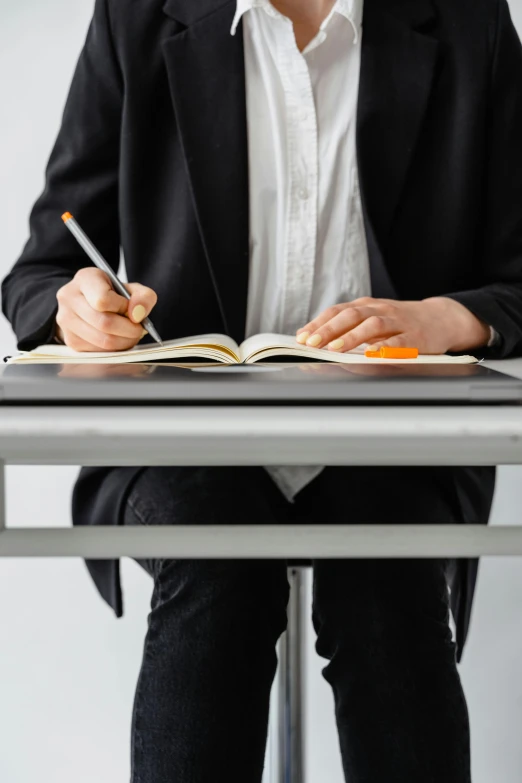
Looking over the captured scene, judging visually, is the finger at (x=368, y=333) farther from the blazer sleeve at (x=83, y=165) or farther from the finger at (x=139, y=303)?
the blazer sleeve at (x=83, y=165)

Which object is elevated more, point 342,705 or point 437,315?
point 437,315

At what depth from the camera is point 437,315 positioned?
76 cm

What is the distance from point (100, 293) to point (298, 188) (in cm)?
38

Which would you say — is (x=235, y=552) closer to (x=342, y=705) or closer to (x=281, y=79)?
(x=342, y=705)

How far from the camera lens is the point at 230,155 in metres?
0.97

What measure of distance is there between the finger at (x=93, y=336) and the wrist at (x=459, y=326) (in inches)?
10.4

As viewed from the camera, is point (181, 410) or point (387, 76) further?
point (387, 76)

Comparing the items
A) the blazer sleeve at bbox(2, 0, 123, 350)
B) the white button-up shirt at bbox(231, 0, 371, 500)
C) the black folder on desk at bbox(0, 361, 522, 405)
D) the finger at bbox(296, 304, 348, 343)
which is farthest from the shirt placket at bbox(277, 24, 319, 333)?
the black folder on desk at bbox(0, 361, 522, 405)

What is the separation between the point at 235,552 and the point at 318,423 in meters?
0.20

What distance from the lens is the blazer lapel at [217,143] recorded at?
3.16 feet

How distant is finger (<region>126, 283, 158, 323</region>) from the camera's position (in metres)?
0.69

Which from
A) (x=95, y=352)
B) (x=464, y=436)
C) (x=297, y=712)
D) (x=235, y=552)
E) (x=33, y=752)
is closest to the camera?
(x=464, y=436)

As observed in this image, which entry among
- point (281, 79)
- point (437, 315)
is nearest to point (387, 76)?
point (281, 79)

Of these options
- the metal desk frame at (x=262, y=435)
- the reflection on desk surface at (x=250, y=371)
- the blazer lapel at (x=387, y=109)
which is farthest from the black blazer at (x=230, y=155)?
the metal desk frame at (x=262, y=435)
